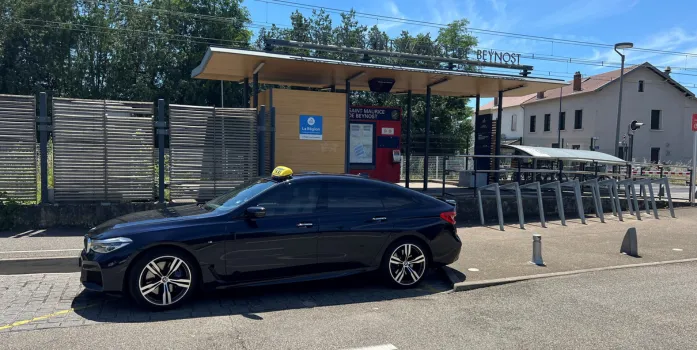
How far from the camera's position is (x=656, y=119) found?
149ft

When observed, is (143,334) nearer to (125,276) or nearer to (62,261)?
(125,276)

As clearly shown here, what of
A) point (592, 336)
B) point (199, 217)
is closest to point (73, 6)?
point (199, 217)

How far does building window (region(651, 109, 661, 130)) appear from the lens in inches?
1777

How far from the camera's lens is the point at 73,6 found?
41.1 m

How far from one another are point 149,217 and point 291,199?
65.1 inches

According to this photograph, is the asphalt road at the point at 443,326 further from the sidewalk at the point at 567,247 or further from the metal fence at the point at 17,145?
the metal fence at the point at 17,145

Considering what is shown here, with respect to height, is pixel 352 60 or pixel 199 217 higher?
pixel 352 60

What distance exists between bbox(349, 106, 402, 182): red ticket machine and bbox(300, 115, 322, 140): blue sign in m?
2.00

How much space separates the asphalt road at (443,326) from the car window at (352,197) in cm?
119

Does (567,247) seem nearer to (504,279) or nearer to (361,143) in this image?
(504,279)

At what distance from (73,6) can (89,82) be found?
648cm

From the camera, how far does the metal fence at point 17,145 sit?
9445mm

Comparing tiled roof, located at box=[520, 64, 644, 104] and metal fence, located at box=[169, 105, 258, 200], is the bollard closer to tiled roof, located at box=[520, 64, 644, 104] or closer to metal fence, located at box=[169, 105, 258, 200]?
metal fence, located at box=[169, 105, 258, 200]

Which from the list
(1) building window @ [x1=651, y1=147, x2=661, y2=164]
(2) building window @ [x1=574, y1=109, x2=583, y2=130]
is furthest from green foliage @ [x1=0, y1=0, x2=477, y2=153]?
(1) building window @ [x1=651, y1=147, x2=661, y2=164]
